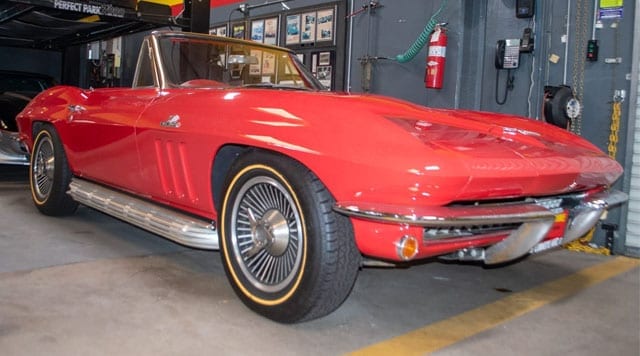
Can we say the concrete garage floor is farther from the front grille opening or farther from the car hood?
the car hood

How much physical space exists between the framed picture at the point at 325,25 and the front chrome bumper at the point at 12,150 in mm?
3731

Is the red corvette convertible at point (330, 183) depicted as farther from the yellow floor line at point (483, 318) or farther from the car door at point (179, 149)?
the yellow floor line at point (483, 318)

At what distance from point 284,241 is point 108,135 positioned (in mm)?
1787

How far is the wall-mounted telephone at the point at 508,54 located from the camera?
5.21m

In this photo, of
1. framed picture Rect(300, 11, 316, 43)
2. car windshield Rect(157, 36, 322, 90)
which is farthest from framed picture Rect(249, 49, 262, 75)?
framed picture Rect(300, 11, 316, 43)

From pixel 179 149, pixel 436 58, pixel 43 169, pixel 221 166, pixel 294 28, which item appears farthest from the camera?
pixel 294 28

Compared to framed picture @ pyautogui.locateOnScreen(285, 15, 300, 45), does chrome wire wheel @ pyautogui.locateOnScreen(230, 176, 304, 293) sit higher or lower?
lower

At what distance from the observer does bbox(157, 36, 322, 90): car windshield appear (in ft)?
11.9

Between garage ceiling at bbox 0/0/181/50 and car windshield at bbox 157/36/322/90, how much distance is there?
2540 millimetres

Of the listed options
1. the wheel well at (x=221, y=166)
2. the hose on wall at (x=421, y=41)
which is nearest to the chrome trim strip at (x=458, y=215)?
the wheel well at (x=221, y=166)

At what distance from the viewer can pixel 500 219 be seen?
7.18ft

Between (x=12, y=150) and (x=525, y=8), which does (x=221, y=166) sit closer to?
A: (x=525, y=8)

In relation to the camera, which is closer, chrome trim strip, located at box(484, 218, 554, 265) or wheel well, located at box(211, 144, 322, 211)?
chrome trim strip, located at box(484, 218, 554, 265)

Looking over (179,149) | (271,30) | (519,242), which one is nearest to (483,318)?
(519,242)
